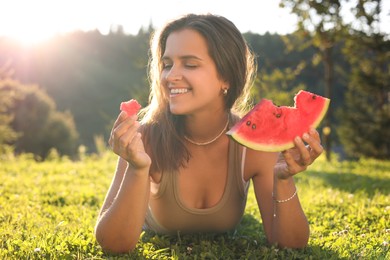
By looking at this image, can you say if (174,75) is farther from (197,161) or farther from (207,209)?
(207,209)

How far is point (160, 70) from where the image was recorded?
11.4 ft

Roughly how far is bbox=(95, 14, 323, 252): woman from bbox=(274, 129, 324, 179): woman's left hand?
2 cm

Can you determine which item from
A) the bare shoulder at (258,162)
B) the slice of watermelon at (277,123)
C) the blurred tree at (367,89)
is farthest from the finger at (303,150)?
the blurred tree at (367,89)

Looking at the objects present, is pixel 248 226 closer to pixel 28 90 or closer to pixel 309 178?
pixel 309 178

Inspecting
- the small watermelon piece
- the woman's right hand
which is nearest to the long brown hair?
the small watermelon piece

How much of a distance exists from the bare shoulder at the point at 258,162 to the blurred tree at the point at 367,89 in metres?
7.45

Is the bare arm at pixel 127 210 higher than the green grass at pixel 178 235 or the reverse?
higher

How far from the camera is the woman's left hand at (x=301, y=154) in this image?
2.60m

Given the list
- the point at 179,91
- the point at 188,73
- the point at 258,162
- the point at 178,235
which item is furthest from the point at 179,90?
the point at 178,235

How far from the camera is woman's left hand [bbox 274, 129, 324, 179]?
260cm

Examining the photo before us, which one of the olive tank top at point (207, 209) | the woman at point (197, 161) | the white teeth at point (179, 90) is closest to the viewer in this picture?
the woman at point (197, 161)

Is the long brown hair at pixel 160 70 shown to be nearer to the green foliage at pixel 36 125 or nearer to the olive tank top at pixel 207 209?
the olive tank top at pixel 207 209

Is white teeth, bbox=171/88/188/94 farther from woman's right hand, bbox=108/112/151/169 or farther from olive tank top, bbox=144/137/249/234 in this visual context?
olive tank top, bbox=144/137/249/234

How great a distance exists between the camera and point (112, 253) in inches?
118
